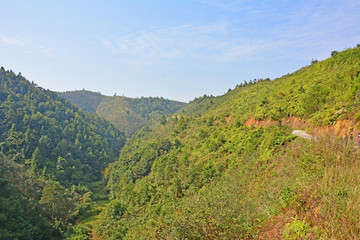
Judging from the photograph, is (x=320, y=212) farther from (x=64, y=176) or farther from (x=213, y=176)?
(x=64, y=176)

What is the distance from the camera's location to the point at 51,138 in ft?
241

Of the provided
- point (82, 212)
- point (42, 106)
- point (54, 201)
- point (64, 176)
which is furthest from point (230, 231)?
point (42, 106)

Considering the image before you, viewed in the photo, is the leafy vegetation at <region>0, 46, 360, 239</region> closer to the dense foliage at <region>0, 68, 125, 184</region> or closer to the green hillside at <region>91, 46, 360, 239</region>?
the green hillside at <region>91, 46, 360, 239</region>

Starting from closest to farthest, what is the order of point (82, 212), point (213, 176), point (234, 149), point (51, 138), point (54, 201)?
point (213, 176)
point (234, 149)
point (54, 201)
point (82, 212)
point (51, 138)

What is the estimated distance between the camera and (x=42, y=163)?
58.0 metres

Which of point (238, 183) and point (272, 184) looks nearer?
point (272, 184)

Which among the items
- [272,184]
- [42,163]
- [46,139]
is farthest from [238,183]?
[46,139]

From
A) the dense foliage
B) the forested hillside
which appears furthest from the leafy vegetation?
the dense foliage

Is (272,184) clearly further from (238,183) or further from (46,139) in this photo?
(46,139)

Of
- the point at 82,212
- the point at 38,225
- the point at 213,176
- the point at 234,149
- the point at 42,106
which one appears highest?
the point at 42,106

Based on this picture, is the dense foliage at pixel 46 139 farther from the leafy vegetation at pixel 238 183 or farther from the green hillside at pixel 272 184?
the green hillside at pixel 272 184

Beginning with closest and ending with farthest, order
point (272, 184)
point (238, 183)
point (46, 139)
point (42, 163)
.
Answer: point (272, 184) → point (238, 183) → point (42, 163) → point (46, 139)

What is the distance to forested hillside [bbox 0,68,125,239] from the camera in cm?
3138

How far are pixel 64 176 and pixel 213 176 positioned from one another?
2068 inches
